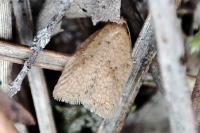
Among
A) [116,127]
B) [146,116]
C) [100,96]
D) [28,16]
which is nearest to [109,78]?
[100,96]

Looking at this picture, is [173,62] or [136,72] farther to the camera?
[136,72]

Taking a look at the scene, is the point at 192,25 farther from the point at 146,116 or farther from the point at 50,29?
the point at 50,29

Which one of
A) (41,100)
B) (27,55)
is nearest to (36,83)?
(41,100)

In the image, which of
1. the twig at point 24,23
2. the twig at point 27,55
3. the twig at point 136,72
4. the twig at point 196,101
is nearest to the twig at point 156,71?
the twig at point 136,72

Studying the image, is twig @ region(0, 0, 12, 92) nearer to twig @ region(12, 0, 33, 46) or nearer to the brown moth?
twig @ region(12, 0, 33, 46)

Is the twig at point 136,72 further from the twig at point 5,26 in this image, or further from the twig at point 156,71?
the twig at point 5,26

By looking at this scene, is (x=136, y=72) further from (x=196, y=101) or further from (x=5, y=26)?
(x=5, y=26)

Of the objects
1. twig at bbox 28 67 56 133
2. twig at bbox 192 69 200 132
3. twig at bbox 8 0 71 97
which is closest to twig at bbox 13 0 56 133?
twig at bbox 28 67 56 133
